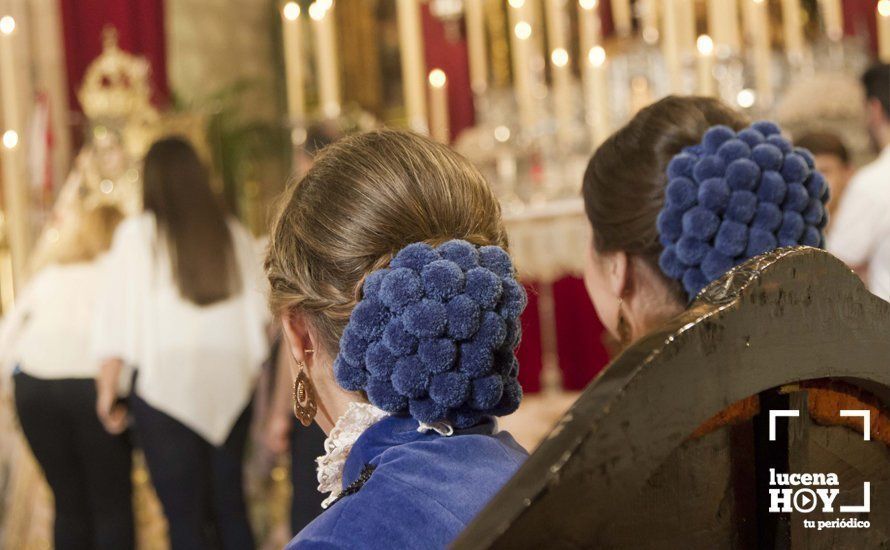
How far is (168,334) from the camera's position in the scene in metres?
3.98

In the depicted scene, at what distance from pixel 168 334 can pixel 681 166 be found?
8.61 ft

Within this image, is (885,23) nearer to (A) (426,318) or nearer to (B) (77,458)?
(B) (77,458)

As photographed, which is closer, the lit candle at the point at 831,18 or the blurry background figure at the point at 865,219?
the blurry background figure at the point at 865,219

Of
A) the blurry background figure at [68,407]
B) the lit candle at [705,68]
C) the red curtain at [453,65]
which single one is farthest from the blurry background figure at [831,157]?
the red curtain at [453,65]

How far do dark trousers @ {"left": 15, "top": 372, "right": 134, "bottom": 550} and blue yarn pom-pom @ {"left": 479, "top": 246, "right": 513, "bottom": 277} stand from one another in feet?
10.8

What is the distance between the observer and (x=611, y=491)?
2.04 ft

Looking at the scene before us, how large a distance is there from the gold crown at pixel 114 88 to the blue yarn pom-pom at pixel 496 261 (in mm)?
4643

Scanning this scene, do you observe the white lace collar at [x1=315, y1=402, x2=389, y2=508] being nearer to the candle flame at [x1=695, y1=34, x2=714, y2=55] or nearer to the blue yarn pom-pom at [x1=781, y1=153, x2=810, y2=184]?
the blue yarn pom-pom at [x1=781, y1=153, x2=810, y2=184]

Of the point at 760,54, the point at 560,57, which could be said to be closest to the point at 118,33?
the point at 560,57

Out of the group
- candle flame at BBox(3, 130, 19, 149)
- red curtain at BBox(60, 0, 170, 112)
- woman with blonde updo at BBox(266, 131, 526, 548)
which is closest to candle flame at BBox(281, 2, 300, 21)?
candle flame at BBox(3, 130, 19, 149)

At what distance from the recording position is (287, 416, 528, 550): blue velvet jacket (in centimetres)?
104

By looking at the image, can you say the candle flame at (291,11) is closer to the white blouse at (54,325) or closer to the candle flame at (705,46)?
the white blouse at (54,325)

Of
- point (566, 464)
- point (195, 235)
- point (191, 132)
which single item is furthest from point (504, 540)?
point (191, 132)

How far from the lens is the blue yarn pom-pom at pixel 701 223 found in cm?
169
